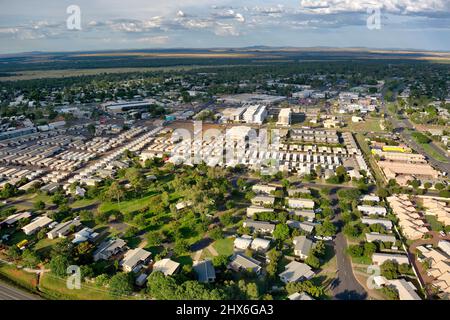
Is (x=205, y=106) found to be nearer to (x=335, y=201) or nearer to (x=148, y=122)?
(x=148, y=122)

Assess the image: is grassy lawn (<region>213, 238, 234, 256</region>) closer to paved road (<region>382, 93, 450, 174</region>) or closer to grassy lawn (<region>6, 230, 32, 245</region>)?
grassy lawn (<region>6, 230, 32, 245</region>)

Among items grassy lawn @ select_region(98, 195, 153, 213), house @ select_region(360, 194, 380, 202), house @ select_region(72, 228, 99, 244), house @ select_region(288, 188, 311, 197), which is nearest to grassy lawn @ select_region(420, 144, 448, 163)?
house @ select_region(360, 194, 380, 202)

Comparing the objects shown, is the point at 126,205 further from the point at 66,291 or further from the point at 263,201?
the point at 263,201

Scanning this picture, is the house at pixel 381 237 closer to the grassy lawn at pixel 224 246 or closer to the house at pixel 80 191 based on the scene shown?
the grassy lawn at pixel 224 246

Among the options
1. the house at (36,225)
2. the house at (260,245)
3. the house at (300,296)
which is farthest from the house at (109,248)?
the house at (300,296)

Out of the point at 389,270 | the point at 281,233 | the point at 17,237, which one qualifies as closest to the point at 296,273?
the point at 281,233
